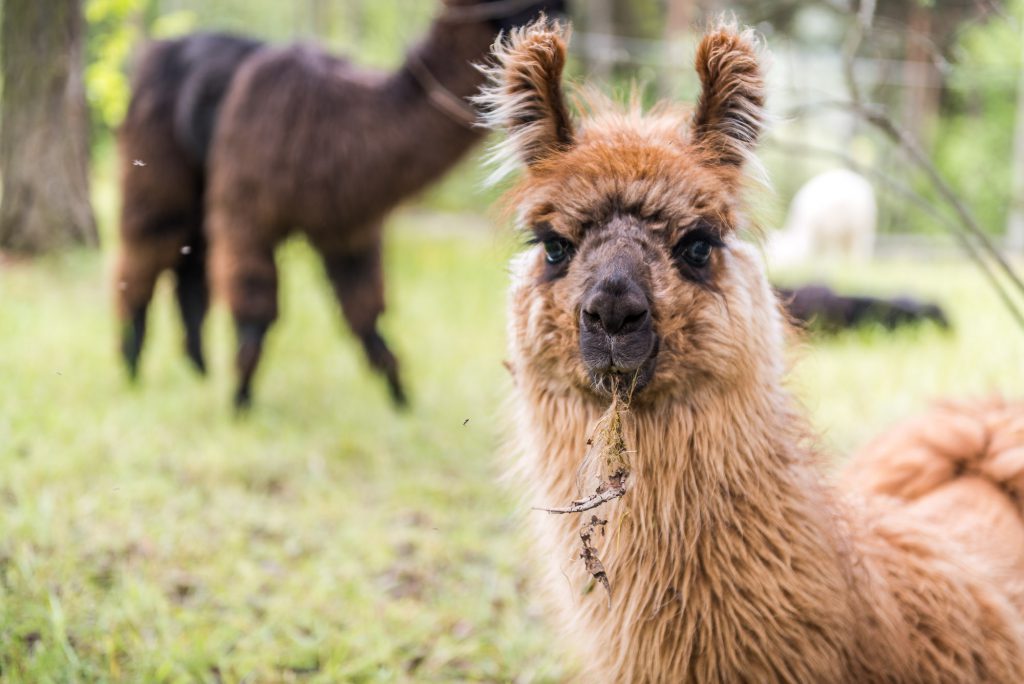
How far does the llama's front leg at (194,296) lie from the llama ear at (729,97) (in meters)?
4.92

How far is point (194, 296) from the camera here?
653 cm

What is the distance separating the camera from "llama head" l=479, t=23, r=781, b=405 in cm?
199

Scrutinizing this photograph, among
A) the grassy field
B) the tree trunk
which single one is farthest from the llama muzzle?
the tree trunk

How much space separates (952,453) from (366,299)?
3.85 meters

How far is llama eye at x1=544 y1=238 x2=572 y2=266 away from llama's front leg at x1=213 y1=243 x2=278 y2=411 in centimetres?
363

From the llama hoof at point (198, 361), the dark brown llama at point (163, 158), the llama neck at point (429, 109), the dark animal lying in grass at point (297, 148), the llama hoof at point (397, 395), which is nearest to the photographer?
the llama neck at point (429, 109)

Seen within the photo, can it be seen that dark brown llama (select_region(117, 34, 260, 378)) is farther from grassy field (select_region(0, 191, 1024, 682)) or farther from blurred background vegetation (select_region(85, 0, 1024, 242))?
blurred background vegetation (select_region(85, 0, 1024, 242))

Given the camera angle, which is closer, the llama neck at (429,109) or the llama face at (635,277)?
the llama face at (635,277)

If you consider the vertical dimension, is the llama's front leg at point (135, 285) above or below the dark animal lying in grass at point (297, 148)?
below

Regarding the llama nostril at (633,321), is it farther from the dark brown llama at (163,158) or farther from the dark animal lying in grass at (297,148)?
the dark brown llama at (163,158)

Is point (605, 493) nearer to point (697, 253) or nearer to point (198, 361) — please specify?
point (697, 253)

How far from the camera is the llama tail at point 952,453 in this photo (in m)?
2.76

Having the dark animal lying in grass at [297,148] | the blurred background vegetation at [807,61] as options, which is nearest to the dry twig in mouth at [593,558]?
the dark animal lying in grass at [297,148]

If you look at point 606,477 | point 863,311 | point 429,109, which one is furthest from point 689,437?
point 863,311
